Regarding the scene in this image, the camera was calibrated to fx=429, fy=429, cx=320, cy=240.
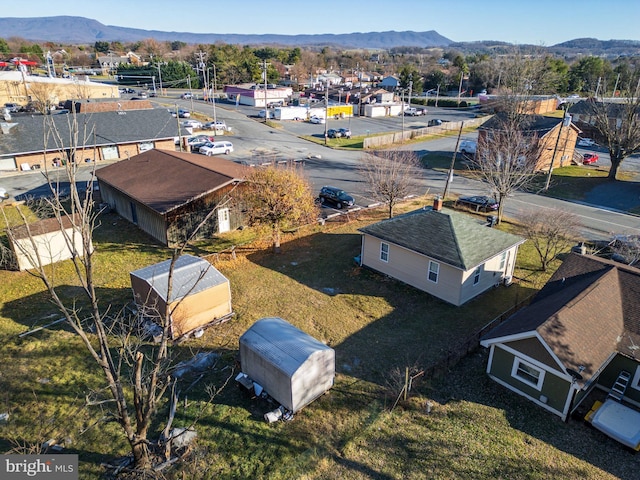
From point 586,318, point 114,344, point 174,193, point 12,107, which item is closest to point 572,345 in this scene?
point 586,318

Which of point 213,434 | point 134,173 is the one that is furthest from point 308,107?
point 213,434

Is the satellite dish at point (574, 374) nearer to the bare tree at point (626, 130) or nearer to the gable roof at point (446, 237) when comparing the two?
the gable roof at point (446, 237)

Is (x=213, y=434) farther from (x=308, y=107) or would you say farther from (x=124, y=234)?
(x=308, y=107)

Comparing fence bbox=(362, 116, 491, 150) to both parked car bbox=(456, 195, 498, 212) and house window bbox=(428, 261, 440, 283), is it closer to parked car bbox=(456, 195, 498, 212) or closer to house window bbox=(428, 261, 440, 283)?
parked car bbox=(456, 195, 498, 212)

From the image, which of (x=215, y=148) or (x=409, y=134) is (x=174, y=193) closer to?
(x=215, y=148)

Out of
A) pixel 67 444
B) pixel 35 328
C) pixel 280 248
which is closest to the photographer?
pixel 67 444

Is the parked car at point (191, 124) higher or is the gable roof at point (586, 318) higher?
the parked car at point (191, 124)

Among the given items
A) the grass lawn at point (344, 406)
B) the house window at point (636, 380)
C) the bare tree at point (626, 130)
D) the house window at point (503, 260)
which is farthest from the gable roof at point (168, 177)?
the bare tree at point (626, 130)
